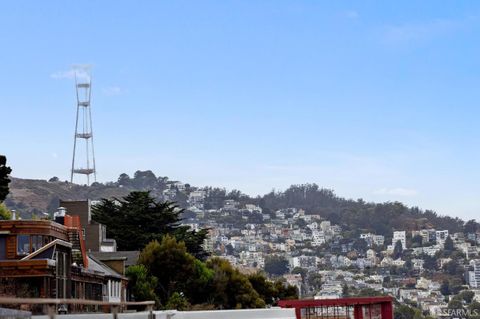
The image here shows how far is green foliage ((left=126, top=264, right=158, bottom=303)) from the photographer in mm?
76812

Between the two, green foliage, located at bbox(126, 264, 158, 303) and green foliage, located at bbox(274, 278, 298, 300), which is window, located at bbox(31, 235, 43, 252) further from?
green foliage, located at bbox(274, 278, 298, 300)

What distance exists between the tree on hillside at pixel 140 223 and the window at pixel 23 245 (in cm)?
4767

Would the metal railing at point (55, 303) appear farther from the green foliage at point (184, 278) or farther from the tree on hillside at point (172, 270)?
the tree on hillside at point (172, 270)

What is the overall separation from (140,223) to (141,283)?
28.0m

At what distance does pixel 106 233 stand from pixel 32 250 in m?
48.7

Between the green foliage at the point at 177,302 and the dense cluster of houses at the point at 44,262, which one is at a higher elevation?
the dense cluster of houses at the point at 44,262

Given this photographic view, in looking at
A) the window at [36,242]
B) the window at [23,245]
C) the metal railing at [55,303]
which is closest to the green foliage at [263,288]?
the window at [36,242]

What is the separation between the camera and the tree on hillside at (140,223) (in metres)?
102

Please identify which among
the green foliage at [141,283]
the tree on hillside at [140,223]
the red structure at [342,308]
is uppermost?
the tree on hillside at [140,223]

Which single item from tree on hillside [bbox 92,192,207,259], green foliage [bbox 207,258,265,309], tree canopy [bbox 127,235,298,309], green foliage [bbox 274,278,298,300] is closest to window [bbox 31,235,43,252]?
tree canopy [bbox 127,235,298,309]

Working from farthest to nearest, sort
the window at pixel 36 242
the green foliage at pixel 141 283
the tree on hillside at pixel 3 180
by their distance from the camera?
the green foliage at pixel 141 283 → the tree on hillside at pixel 3 180 → the window at pixel 36 242

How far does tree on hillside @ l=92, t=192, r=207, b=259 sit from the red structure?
855 inches

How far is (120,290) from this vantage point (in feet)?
233

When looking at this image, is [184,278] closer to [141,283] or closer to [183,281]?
[183,281]
